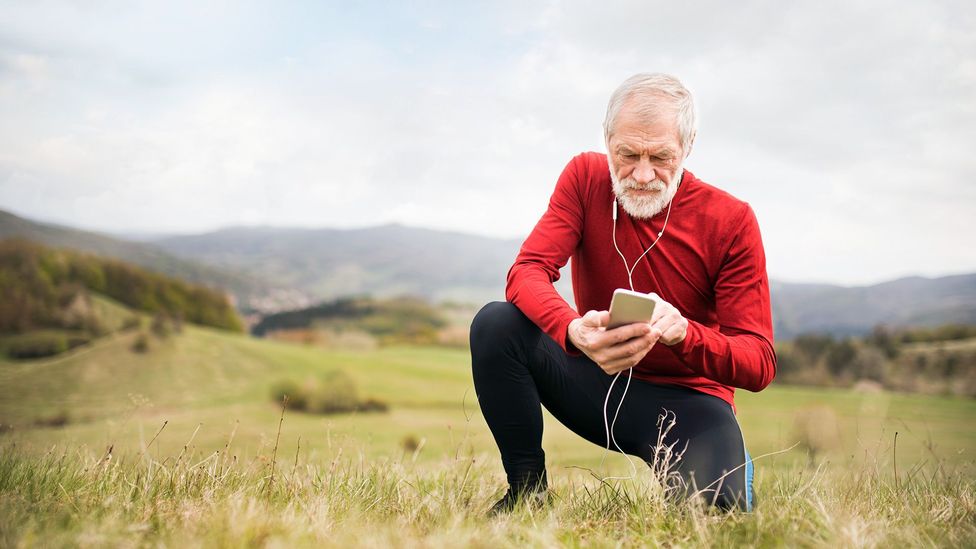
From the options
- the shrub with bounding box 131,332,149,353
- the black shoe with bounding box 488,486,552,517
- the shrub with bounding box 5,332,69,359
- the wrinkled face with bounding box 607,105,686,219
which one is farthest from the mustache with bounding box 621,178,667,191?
the shrub with bounding box 5,332,69,359

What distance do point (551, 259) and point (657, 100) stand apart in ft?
3.28

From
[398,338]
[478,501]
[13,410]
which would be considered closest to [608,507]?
[478,501]

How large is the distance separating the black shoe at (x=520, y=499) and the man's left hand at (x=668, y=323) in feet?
3.19

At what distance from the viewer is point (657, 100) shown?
3.08 meters

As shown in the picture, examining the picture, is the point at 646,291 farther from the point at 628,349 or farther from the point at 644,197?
the point at 628,349

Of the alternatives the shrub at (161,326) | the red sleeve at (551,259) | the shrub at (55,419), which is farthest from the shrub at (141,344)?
the red sleeve at (551,259)

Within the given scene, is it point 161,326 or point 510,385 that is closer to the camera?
point 510,385

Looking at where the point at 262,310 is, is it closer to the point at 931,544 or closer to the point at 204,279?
the point at 204,279

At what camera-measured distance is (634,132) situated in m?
3.08

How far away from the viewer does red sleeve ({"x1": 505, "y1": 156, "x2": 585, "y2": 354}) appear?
2.88 m

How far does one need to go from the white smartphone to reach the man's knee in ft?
2.04

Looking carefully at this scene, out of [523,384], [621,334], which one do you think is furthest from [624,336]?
[523,384]

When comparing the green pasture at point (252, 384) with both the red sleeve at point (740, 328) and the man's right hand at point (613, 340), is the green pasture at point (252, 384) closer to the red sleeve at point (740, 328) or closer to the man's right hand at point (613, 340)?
the red sleeve at point (740, 328)

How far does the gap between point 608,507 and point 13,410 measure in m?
31.8
